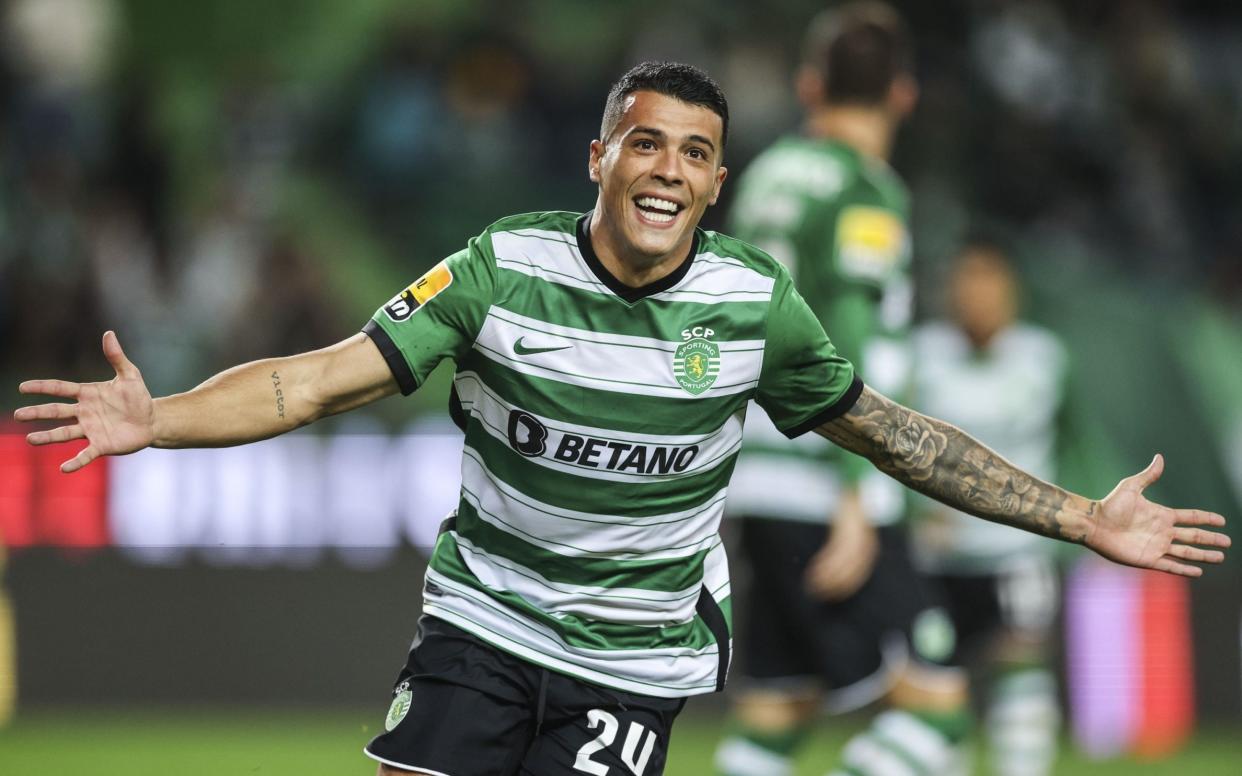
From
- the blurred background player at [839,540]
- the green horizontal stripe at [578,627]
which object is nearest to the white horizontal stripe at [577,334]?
the green horizontal stripe at [578,627]

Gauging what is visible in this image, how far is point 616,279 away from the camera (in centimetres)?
385

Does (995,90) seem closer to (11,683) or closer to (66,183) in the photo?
(66,183)

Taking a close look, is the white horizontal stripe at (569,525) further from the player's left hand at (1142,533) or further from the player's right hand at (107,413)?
the player's left hand at (1142,533)

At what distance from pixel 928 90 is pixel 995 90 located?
74 centimetres

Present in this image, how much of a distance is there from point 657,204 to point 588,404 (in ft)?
1.50

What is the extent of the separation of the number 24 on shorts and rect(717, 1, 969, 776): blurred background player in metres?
1.83

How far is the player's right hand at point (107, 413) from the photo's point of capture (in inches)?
132

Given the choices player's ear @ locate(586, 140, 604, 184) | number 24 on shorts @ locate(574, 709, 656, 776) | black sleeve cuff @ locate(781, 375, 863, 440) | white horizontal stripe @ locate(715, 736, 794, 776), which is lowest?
white horizontal stripe @ locate(715, 736, 794, 776)

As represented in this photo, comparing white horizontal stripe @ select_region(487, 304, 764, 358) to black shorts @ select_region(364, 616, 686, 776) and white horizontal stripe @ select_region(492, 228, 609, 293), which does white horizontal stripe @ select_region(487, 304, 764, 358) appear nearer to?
white horizontal stripe @ select_region(492, 228, 609, 293)

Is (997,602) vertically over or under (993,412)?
under

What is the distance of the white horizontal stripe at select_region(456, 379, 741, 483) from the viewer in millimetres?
3789

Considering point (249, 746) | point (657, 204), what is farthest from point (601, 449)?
point (249, 746)

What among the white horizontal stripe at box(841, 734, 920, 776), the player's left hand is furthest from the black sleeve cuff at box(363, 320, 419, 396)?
the white horizontal stripe at box(841, 734, 920, 776)

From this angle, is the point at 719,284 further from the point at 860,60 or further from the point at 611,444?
the point at 860,60
